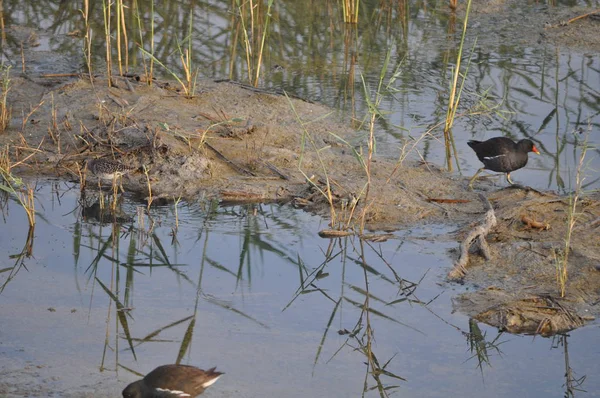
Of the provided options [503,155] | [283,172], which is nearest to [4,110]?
[283,172]

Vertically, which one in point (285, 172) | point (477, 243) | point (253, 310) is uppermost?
point (285, 172)

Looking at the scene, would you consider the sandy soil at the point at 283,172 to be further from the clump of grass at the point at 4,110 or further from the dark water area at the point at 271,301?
the dark water area at the point at 271,301

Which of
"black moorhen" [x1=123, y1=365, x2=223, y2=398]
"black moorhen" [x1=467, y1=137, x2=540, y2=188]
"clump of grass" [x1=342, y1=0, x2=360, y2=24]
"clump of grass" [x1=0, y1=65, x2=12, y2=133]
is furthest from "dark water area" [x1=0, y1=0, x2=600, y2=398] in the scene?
"clump of grass" [x1=342, y1=0, x2=360, y2=24]

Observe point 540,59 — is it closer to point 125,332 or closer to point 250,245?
point 250,245

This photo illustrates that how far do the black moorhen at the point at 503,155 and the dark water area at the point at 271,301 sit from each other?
0.31 meters

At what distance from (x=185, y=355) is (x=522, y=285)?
6.94ft

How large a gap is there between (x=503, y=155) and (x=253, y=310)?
267cm

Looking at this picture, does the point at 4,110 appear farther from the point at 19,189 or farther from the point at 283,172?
the point at 283,172

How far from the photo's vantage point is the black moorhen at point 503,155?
666cm

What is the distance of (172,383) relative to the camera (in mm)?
3900

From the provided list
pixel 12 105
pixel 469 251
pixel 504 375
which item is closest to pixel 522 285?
pixel 469 251

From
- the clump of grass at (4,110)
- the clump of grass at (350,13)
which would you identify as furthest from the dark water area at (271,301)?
the clump of grass at (350,13)

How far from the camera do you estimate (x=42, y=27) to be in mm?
10695

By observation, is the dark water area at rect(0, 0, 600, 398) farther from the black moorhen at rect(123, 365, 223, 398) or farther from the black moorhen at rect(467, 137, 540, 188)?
the black moorhen at rect(467, 137, 540, 188)
